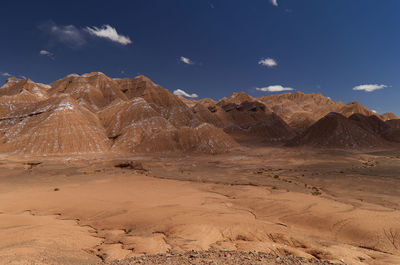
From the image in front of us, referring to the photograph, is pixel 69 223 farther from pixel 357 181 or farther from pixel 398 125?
pixel 398 125

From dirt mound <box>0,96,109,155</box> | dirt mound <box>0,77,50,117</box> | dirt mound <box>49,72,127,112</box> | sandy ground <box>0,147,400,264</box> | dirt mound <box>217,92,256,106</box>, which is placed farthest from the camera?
dirt mound <box>217,92,256,106</box>

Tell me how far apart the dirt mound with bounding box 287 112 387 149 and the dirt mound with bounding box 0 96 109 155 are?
218ft

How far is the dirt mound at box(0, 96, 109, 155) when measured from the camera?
49.6 metres

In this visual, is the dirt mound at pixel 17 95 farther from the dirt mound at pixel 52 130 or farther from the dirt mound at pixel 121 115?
the dirt mound at pixel 121 115

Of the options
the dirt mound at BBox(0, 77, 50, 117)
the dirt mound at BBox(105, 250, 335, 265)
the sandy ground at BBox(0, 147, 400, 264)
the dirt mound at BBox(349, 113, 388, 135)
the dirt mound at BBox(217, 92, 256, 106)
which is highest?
the dirt mound at BBox(217, 92, 256, 106)

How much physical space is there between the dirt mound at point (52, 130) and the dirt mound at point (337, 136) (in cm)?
6642

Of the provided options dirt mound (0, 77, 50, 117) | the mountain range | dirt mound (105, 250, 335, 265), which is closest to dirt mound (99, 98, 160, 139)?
the mountain range

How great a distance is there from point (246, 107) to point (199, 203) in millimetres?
132649

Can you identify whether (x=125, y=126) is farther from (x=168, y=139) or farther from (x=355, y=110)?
(x=355, y=110)

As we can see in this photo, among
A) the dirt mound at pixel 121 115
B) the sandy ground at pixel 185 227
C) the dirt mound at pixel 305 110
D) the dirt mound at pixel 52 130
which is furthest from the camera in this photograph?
the dirt mound at pixel 305 110

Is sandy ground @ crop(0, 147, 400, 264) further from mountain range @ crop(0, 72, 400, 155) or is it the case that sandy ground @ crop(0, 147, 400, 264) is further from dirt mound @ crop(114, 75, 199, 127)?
dirt mound @ crop(114, 75, 199, 127)

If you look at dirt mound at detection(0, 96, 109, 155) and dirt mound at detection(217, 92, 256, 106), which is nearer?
dirt mound at detection(0, 96, 109, 155)

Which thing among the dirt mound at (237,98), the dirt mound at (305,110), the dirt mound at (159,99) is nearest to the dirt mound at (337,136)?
the dirt mound at (159,99)

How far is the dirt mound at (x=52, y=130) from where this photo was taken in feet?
163
